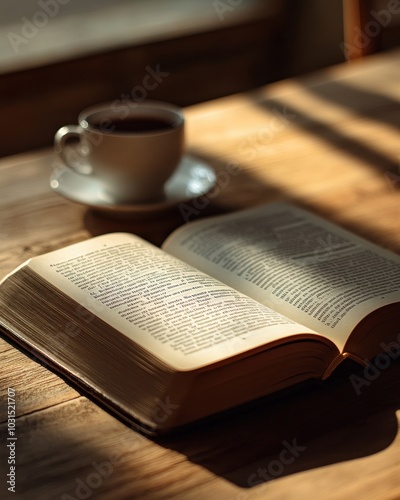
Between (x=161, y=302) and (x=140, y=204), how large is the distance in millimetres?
320

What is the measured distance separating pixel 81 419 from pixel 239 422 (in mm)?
127

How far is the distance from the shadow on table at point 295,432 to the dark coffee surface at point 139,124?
0.48m

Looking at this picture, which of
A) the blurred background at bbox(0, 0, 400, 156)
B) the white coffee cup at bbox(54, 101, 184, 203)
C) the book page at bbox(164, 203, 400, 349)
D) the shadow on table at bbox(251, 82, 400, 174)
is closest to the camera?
the book page at bbox(164, 203, 400, 349)

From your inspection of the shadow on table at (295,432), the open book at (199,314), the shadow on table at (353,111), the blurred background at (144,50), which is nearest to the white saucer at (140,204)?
the open book at (199,314)

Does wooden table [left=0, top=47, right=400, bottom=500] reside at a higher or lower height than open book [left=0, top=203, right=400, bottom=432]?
lower

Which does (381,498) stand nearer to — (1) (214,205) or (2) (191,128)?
(1) (214,205)

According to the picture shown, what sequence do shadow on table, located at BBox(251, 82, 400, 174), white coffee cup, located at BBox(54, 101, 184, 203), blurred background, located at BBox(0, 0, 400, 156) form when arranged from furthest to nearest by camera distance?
blurred background, located at BBox(0, 0, 400, 156), shadow on table, located at BBox(251, 82, 400, 174), white coffee cup, located at BBox(54, 101, 184, 203)

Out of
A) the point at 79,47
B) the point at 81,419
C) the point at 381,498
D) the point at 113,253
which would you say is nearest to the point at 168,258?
the point at 113,253

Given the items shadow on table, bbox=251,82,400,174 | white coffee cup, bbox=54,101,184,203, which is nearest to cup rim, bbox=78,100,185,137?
white coffee cup, bbox=54,101,184,203

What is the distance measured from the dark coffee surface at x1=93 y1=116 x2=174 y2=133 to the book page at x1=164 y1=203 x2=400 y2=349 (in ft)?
0.58

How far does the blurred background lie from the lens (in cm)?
264

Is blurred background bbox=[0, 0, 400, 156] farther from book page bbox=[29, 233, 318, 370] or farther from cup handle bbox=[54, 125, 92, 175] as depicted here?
book page bbox=[29, 233, 318, 370]

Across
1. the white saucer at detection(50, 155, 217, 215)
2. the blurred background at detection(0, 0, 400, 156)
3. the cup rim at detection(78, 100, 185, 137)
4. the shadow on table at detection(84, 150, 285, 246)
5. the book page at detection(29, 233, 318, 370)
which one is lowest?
the blurred background at detection(0, 0, 400, 156)

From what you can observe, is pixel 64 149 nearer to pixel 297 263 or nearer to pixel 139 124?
pixel 139 124
